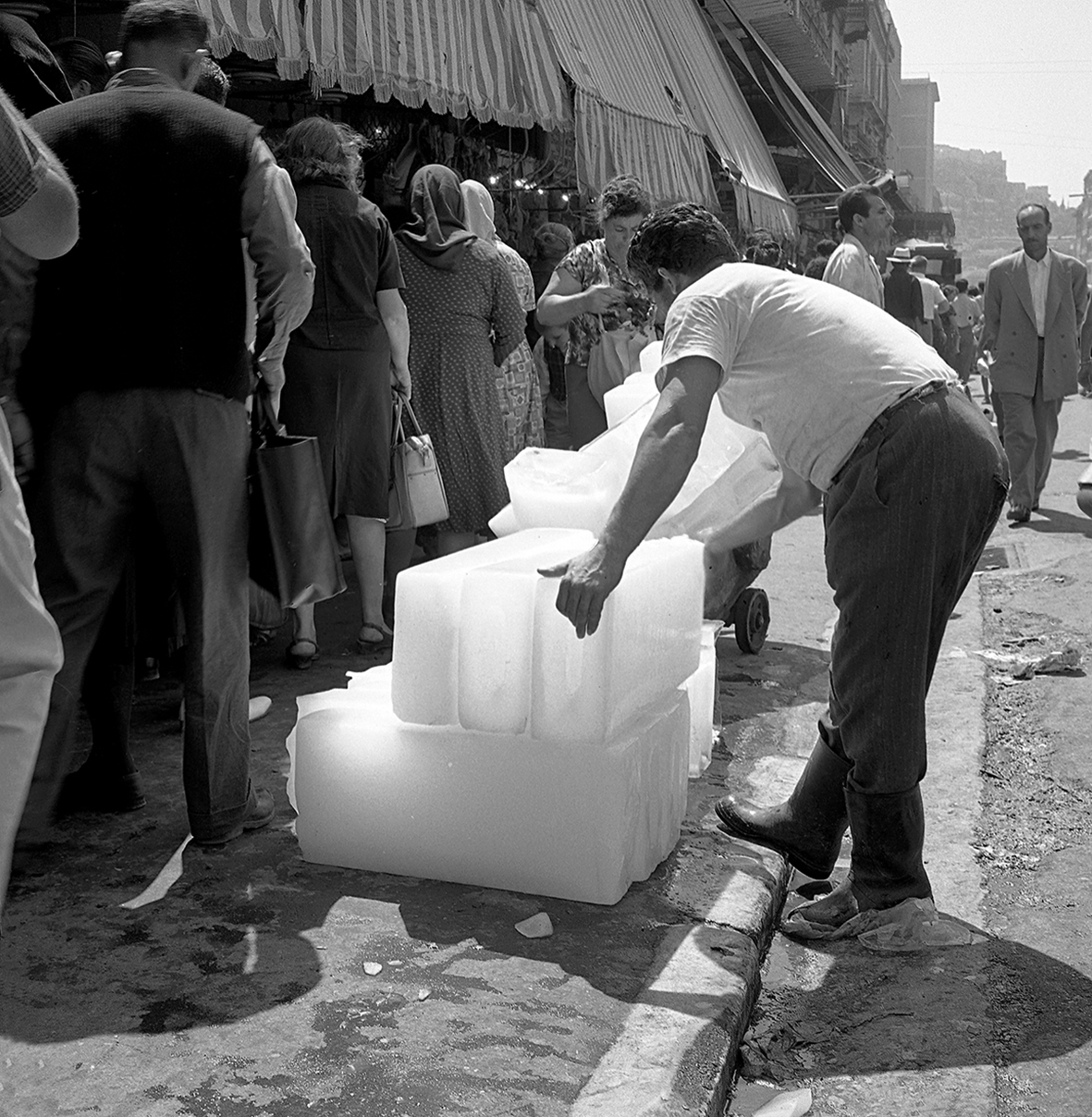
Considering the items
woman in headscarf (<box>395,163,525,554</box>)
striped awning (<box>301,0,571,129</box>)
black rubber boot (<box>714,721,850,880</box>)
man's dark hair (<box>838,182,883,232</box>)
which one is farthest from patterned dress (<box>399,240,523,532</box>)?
black rubber boot (<box>714,721,850,880</box>)

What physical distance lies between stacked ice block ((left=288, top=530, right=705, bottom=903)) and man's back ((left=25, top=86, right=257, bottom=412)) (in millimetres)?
821

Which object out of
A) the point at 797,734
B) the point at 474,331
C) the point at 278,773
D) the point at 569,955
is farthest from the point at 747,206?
the point at 569,955

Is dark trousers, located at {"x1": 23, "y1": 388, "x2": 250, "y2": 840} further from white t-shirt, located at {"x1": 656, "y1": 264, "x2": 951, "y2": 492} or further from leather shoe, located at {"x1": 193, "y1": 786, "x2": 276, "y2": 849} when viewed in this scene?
white t-shirt, located at {"x1": 656, "y1": 264, "x2": 951, "y2": 492}

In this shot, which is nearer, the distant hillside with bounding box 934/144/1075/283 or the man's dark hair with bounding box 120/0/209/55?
the man's dark hair with bounding box 120/0/209/55

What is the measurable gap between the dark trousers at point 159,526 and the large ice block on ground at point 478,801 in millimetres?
269

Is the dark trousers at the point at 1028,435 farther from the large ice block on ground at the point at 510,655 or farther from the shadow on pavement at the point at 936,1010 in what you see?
the large ice block on ground at the point at 510,655

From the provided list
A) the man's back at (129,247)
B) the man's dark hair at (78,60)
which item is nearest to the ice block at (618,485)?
the man's back at (129,247)

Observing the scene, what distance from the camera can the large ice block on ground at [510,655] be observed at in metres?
3.11

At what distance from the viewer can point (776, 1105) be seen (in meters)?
2.62

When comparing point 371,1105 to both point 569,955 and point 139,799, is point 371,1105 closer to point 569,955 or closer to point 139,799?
point 569,955

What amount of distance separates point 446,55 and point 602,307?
1.89 metres

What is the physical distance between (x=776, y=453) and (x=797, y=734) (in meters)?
1.71

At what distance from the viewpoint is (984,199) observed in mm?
166250

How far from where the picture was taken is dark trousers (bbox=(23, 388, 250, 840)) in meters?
3.21
